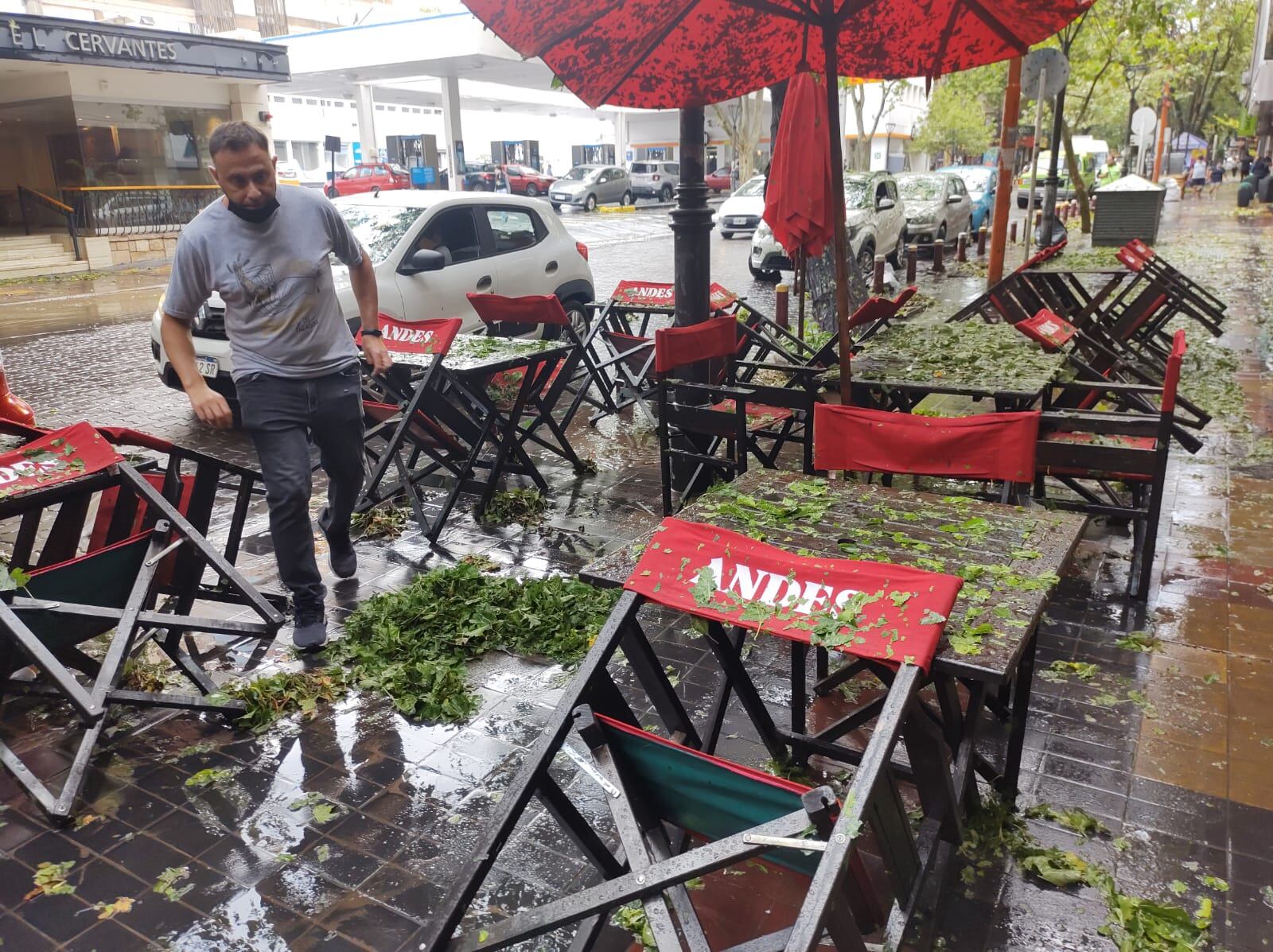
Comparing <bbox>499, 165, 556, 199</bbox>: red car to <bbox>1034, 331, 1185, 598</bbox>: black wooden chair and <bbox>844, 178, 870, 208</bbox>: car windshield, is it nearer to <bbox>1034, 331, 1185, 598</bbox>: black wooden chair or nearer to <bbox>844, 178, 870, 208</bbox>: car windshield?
<bbox>844, 178, 870, 208</bbox>: car windshield

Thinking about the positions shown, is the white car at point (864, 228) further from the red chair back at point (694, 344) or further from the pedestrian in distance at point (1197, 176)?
the pedestrian in distance at point (1197, 176)

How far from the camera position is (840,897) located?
5.50 feet

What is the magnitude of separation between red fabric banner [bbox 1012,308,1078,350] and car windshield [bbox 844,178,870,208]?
366 inches

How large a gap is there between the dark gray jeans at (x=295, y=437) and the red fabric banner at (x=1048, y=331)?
389 cm

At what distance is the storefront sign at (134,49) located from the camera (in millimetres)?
18000

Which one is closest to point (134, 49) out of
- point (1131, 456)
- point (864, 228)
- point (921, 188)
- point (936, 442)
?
point (864, 228)

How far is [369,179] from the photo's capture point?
3062 cm

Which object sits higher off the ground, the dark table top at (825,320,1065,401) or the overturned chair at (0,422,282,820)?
the dark table top at (825,320,1065,401)

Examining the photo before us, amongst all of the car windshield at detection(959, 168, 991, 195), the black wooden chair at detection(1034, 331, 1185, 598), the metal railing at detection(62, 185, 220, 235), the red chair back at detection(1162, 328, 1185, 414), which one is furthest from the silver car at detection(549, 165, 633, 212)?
the red chair back at detection(1162, 328, 1185, 414)

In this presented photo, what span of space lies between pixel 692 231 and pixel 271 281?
2.75m

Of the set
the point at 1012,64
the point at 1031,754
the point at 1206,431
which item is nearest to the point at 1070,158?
the point at 1012,64

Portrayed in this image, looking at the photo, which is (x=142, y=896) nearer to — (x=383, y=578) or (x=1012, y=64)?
(x=383, y=578)

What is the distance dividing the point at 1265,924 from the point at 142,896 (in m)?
2.98

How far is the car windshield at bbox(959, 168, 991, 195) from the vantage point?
2420 centimetres
